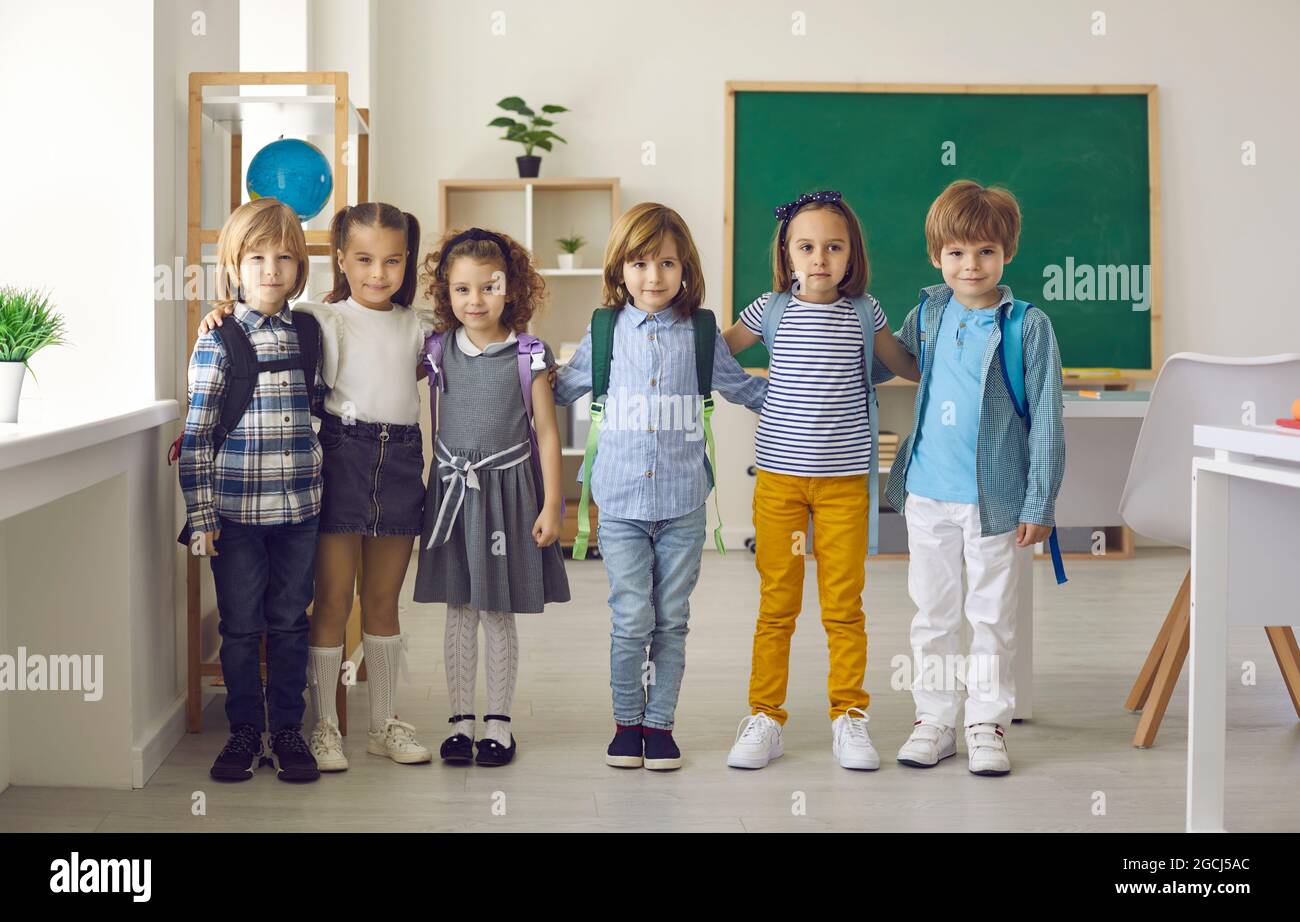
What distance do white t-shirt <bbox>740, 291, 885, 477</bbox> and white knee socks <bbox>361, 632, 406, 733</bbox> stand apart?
80 cm

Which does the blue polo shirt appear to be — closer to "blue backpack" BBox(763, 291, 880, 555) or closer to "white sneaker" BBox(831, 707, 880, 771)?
"blue backpack" BBox(763, 291, 880, 555)

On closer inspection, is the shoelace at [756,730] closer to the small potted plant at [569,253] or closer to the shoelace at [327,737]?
the shoelace at [327,737]

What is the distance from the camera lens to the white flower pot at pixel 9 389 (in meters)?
1.99

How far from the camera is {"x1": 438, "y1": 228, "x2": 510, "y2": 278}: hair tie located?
7.50 feet

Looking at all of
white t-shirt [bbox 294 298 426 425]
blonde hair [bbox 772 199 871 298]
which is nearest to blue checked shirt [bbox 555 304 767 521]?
blonde hair [bbox 772 199 871 298]

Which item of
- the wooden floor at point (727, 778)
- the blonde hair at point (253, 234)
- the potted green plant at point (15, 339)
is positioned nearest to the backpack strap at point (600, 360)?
the wooden floor at point (727, 778)

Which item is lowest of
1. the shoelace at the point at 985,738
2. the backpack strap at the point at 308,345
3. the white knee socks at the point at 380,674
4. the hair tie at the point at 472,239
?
the shoelace at the point at 985,738

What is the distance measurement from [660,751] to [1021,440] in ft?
2.90

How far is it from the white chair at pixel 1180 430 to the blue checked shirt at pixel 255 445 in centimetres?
163

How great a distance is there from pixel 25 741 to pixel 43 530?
38 centimetres

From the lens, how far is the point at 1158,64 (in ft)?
17.1

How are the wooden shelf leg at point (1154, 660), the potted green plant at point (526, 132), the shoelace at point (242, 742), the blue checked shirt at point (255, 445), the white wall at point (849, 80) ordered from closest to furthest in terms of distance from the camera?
the blue checked shirt at point (255, 445)
the shoelace at point (242, 742)
the wooden shelf leg at point (1154, 660)
the potted green plant at point (526, 132)
the white wall at point (849, 80)

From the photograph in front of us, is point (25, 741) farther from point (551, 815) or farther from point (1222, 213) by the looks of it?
point (1222, 213)

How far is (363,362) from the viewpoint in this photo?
7.47 ft
